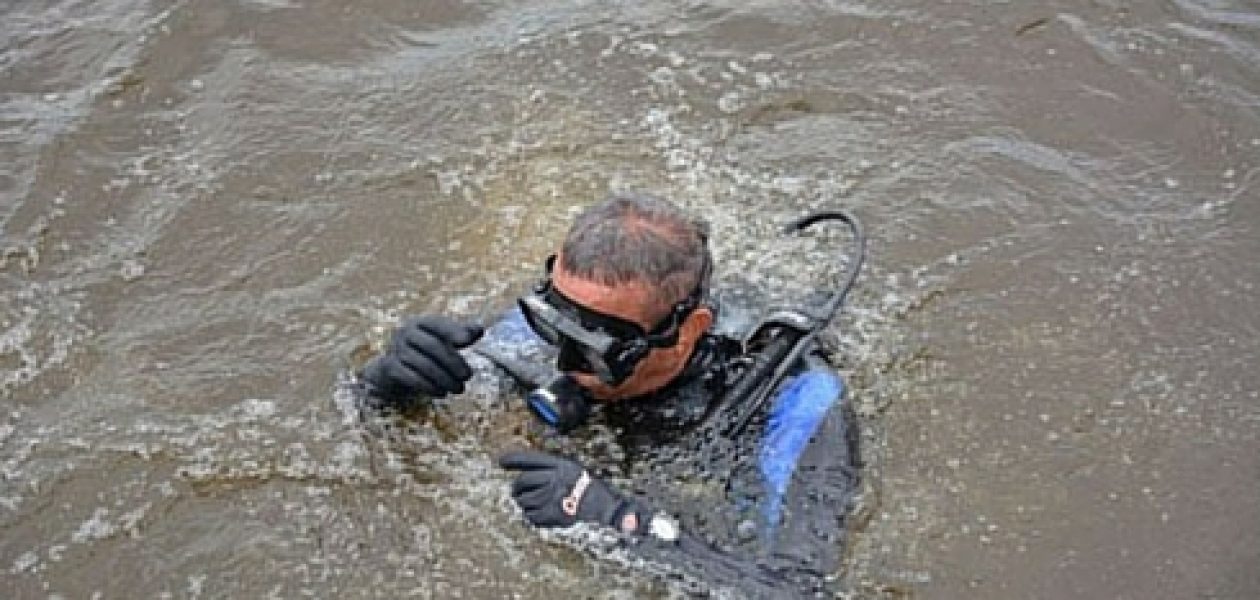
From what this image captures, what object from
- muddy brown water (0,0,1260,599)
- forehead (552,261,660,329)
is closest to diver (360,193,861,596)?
forehead (552,261,660,329)

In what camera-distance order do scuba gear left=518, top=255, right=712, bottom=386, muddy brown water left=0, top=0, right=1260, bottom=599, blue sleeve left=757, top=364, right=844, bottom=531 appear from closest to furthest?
1. scuba gear left=518, top=255, right=712, bottom=386
2. blue sleeve left=757, top=364, right=844, bottom=531
3. muddy brown water left=0, top=0, right=1260, bottom=599

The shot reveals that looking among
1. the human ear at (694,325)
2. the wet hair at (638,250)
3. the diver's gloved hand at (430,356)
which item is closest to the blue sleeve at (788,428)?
the human ear at (694,325)

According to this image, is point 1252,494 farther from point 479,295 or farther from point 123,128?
point 123,128

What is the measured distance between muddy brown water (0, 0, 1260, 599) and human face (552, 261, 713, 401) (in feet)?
1.55

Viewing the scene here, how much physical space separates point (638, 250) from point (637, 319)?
0.58 ft

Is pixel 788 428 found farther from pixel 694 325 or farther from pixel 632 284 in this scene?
pixel 632 284

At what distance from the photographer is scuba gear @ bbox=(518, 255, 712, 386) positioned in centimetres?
407

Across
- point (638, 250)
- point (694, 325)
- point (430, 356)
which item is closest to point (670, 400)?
point (694, 325)

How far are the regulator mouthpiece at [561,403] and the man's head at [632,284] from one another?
0.14 feet

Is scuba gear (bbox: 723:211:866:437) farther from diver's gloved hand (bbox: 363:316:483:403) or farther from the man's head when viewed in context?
diver's gloved hand (bbox: 363:316:483:403)

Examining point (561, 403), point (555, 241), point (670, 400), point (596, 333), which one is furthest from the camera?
point (555, 241)

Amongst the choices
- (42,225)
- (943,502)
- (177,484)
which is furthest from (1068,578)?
(42,225)

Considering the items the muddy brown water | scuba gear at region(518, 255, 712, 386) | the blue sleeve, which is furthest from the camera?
A: the muddy brown water

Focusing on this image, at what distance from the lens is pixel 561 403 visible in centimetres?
422
